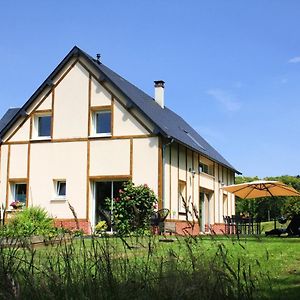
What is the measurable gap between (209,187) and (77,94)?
8276 mm

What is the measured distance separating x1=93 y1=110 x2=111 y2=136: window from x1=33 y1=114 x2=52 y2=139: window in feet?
6.64

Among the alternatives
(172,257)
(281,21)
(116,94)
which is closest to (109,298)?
(172,257)

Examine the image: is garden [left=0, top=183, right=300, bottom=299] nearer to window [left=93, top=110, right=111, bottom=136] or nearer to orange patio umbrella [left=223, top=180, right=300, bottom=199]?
orange patio umbrella [left=223, top=180, right=300, bottom=199]

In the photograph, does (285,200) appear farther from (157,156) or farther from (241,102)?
(241,102)

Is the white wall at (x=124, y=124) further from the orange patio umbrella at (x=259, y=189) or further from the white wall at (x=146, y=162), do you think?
the orange patio umbrella at (x=259, y=189)

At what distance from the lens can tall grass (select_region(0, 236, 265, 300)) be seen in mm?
3137

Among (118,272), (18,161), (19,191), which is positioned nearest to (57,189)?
(19,191)

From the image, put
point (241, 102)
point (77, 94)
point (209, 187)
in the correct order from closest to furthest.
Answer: point (241, 102)
point (77, 94)
point (209, 187)

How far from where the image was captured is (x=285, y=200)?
141 feet

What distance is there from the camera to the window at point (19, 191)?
2150cm

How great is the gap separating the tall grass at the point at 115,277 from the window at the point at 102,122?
16.5 meters

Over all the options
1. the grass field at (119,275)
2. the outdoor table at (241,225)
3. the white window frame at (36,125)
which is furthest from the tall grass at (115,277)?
the white window frame at (36,125)

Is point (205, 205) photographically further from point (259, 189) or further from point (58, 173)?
point (58, 173)

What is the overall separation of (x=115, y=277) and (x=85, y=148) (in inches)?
667
